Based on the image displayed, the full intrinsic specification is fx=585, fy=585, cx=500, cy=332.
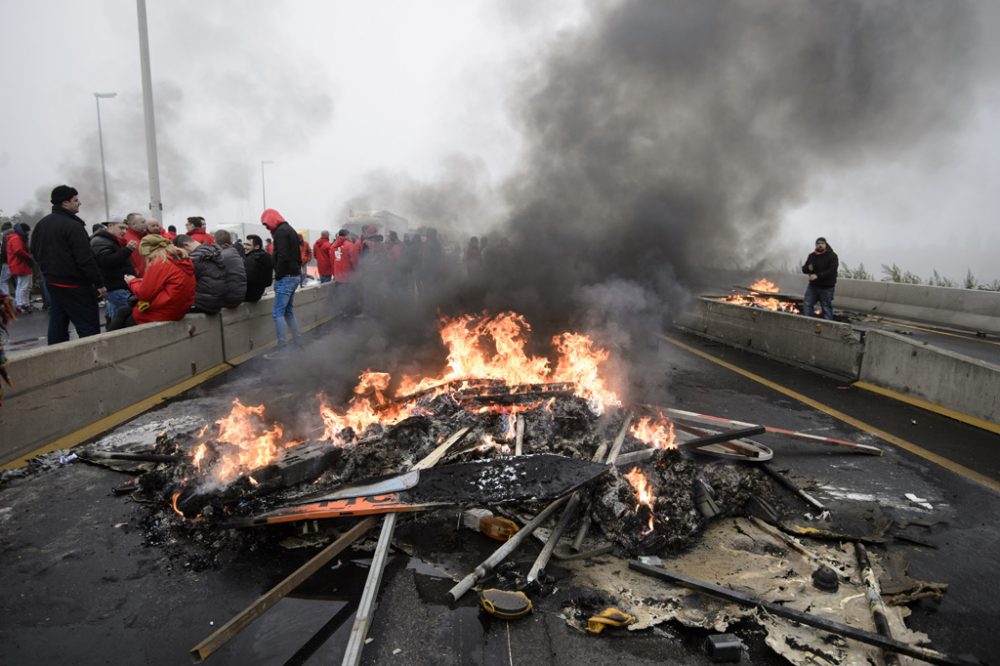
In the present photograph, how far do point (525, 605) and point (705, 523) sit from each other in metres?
1.54

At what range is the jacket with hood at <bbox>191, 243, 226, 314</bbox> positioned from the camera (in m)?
7.99

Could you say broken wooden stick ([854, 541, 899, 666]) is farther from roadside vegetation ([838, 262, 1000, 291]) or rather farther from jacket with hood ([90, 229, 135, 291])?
roadside vegetation ([838, 262, 1000, 291])

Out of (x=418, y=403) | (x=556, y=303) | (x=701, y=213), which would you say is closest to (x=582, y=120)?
(x=701, y=213)

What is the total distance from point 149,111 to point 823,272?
13757 mm

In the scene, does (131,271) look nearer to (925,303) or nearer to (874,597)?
(874,597)

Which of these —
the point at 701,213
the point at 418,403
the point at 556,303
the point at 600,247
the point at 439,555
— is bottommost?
the point at 439,555

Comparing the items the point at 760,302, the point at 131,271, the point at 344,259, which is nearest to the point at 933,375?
the point at 760,302

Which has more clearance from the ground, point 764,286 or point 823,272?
point 823,272

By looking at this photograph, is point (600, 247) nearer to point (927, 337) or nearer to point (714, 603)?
point (714, 603)

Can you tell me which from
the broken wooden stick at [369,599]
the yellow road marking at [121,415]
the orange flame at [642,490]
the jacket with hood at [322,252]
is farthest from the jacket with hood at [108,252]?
the orange flame at [642,490]

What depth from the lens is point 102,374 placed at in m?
5.80

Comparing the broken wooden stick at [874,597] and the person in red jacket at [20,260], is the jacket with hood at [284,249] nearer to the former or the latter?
the person in red jacket at [20,260]

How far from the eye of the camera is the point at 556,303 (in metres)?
7.60

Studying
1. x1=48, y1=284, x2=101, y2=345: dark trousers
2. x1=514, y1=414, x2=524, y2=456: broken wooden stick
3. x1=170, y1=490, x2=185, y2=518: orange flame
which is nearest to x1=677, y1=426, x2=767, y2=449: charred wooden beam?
x1=514, y1=414, x2=524, y2=456: broken wooden stick
